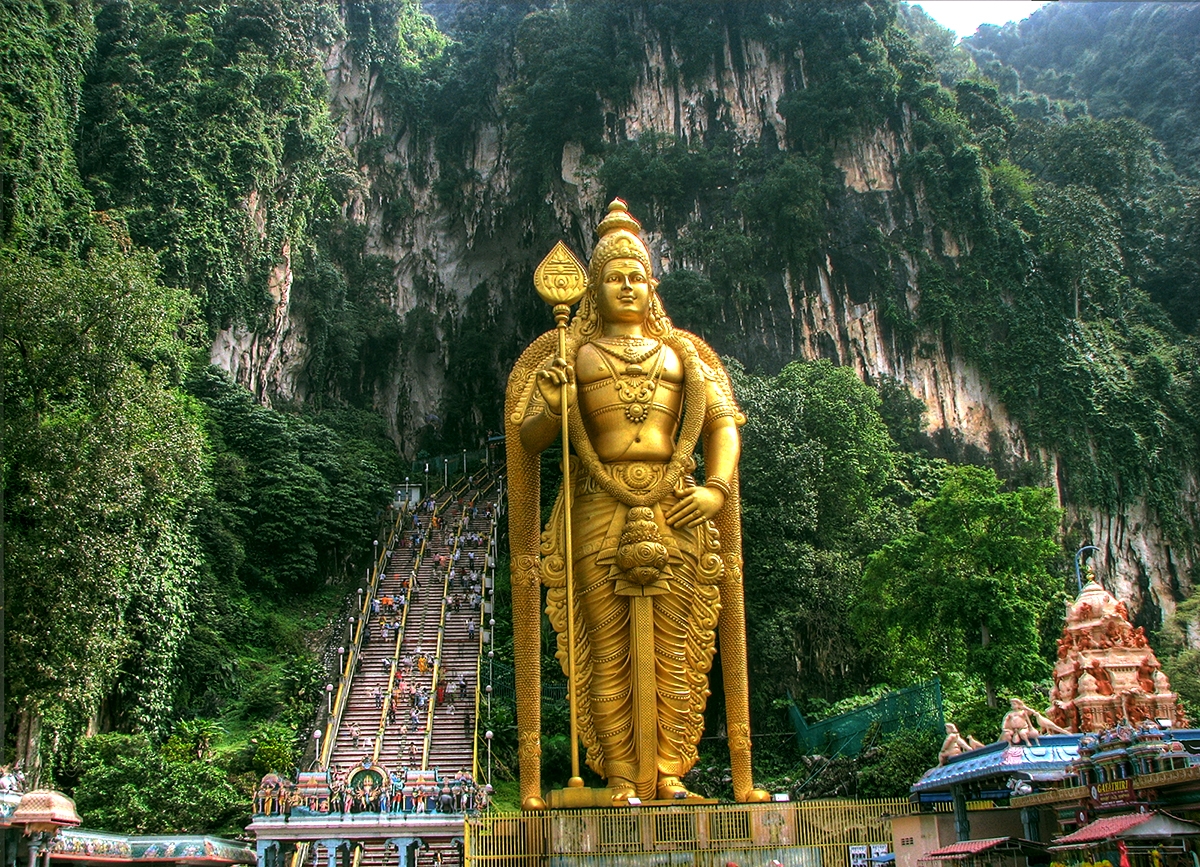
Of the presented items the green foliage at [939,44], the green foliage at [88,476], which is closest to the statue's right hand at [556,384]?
the green foliage at [88,476]

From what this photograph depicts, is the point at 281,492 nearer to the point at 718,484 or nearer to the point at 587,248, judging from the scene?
the point at 587,248

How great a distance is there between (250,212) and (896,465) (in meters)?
14.6

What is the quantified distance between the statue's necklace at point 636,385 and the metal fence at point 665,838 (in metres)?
2.95

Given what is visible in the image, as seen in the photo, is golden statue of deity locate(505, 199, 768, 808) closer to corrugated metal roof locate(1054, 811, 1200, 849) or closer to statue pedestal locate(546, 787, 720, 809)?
statue pedestal locate(546, 787, 720, 809)

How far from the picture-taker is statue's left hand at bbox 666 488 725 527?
8609 millimetres

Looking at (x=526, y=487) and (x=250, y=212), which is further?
(x=250, y=212)

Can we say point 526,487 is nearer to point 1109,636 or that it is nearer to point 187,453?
point 1109,636

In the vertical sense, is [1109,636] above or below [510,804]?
above

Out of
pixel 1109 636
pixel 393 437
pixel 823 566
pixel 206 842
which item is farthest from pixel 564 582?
pixel 393 437

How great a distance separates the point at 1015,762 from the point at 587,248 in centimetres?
2124

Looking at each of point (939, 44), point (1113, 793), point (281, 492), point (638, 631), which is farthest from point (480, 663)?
point (939, 44)

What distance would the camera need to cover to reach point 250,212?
80.7ft

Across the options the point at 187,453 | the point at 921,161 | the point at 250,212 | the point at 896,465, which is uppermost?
the point at 921,161

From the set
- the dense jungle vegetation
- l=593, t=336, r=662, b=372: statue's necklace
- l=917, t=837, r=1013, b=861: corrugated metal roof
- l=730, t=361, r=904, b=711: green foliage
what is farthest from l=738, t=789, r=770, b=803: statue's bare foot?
l=730, t=361, r=904, b=711: green foliage
